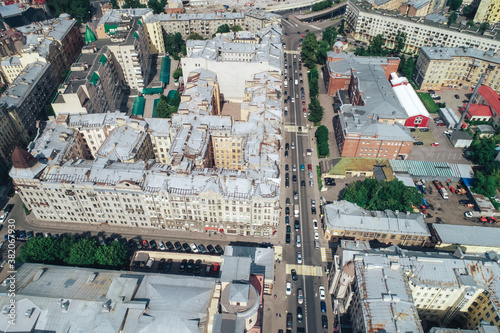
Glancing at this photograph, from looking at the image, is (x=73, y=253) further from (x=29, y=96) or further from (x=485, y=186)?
(x=485, y=186)

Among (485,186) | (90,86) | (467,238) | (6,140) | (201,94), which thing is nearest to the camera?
(467,238)

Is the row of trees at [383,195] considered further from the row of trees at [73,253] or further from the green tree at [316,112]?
the row of trees at [73,253]

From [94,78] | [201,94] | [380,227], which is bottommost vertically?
[380,227]

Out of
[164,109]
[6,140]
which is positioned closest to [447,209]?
[164,109]

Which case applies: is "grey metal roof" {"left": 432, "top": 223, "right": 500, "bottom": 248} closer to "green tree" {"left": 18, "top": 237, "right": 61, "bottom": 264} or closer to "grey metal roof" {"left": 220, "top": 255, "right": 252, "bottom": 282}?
"grey metal roof" {"left": 220, "top": 255, "right": 252, "bottom": 282}

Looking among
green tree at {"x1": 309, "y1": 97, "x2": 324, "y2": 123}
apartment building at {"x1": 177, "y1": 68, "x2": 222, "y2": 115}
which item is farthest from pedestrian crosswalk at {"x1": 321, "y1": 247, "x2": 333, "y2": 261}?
green tree at {"x1": 309, "y1": 97, "x2": 324, "y2": 123}

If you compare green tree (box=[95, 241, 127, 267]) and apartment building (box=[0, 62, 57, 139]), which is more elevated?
apartment building (box=[0, 62, 57, 139])

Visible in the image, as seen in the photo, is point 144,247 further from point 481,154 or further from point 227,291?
point 481,154
